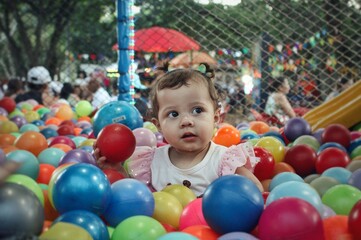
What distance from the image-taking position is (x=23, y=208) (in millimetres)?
1352

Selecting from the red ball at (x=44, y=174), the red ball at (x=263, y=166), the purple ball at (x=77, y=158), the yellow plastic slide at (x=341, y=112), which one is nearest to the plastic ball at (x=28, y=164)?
the red ball at (x=44, y=174)

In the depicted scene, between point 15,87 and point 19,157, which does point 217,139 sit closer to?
point 19,157

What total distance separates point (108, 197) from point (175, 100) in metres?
0.71

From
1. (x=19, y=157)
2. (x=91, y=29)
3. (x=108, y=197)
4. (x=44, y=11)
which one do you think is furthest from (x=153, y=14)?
(x=108, y=197)

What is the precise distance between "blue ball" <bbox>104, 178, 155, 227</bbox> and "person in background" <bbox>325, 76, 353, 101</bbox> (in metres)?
6.36

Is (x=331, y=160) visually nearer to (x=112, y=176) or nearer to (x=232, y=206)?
(x=112, y=176)

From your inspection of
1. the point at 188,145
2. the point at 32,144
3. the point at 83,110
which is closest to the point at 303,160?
the point at 188,145

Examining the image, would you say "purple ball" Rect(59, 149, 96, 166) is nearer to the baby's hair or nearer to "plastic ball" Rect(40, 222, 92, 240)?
the baby's hair

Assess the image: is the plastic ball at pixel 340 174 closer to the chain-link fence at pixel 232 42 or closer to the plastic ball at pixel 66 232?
the plastic ball at pixel 66 232

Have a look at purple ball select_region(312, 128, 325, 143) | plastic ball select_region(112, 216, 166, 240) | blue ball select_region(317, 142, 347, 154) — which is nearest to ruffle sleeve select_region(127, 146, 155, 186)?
plastic ball select_region(112, 216, 166, 240)

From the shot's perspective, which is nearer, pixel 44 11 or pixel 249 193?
pixel 249 193

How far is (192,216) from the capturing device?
1.94 m

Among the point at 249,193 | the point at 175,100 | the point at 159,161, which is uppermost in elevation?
the point at 175,100

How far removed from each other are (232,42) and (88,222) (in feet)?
43.4
